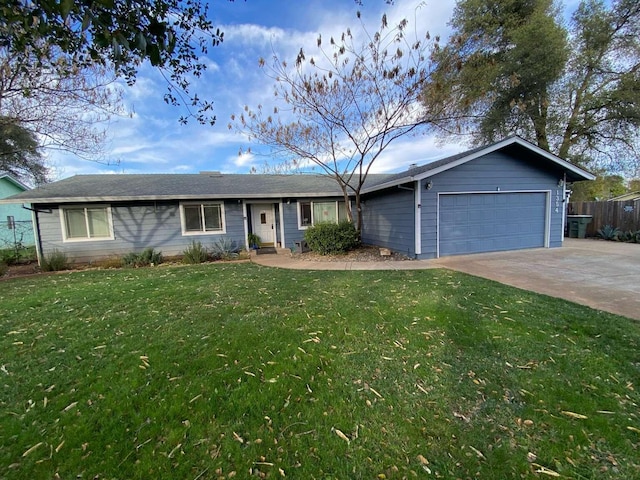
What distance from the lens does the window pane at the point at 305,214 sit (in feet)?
39.2

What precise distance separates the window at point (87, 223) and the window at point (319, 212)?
6918 mm

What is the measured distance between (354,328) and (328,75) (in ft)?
26.7

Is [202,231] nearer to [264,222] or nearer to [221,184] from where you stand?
[221,184]

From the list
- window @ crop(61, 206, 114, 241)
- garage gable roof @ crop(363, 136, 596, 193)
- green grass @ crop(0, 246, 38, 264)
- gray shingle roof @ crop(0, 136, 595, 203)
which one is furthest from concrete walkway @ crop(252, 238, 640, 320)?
green grass @ crop(0, 246, 38, 264)

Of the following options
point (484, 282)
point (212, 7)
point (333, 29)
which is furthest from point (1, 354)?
point (333, 29)

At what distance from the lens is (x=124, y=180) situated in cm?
1201

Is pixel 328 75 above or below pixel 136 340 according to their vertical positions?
above

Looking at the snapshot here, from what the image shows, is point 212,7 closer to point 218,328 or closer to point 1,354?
point 218,328

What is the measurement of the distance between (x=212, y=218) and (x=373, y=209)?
20.7 feet

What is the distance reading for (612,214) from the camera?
496 inches

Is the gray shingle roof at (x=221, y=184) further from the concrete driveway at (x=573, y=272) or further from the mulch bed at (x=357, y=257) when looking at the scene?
the concrete driveway at (x=573, y=272)

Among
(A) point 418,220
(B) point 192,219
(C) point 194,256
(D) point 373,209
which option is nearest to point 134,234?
(B) point 192,219

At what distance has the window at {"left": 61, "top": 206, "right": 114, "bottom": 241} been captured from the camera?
9797 millimetres

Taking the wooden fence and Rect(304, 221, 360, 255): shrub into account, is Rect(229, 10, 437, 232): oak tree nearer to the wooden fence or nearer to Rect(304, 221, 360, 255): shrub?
Rect(304, 221, 360, 255): shrub
